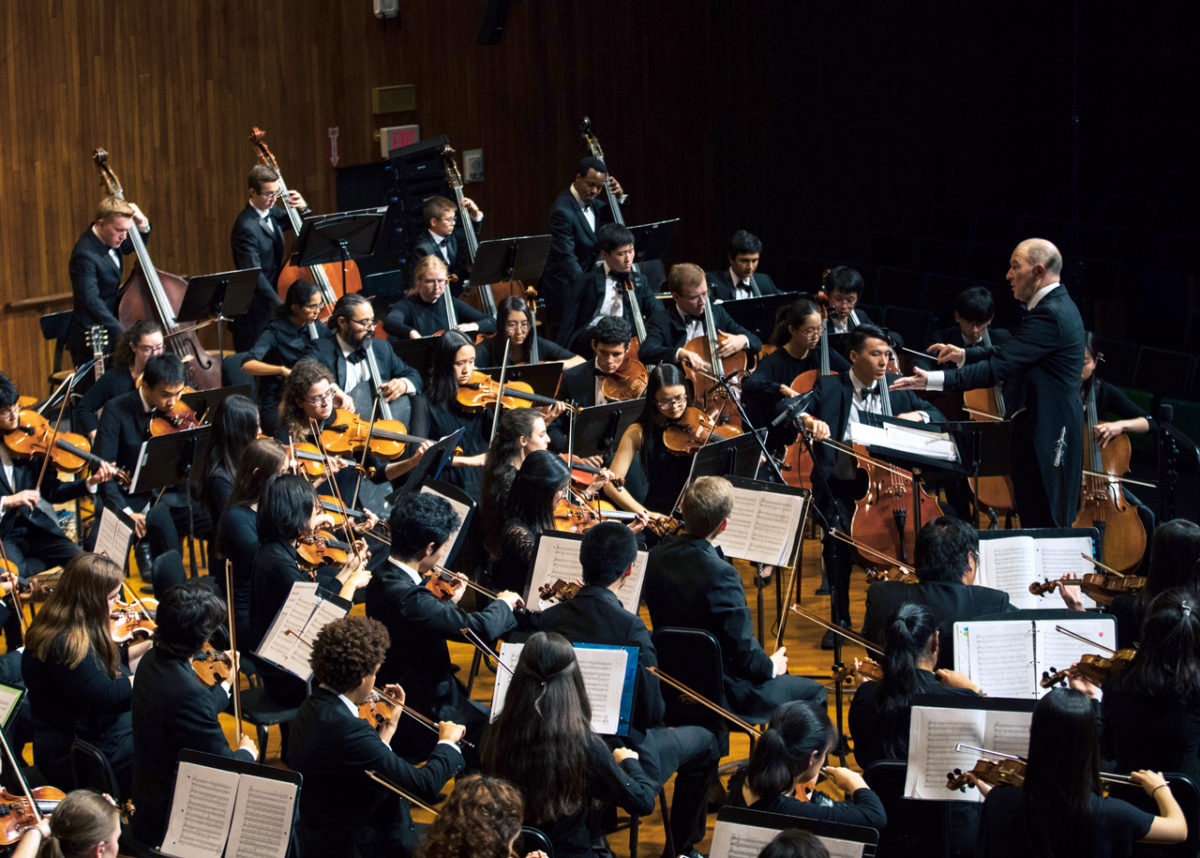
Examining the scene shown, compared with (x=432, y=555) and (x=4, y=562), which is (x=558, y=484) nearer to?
(x=432, y=555)

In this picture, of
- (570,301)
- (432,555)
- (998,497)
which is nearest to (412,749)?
(432,555)

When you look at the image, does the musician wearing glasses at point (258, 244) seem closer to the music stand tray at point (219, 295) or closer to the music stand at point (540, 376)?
the music stand tray at point (219, 295)

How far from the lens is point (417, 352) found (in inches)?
275

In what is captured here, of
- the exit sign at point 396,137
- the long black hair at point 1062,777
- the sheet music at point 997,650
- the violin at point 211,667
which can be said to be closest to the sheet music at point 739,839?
the long black hair at point 1062,777

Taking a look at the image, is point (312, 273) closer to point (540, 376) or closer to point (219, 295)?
point (219, 295)

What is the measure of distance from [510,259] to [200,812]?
16.6ft

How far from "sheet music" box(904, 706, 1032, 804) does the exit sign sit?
822 cm

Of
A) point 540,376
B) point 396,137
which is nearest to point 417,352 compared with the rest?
point 540,376

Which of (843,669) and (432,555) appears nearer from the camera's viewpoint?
(843,669)

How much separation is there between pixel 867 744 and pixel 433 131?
27.1 feet

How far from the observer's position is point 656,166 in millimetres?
12180

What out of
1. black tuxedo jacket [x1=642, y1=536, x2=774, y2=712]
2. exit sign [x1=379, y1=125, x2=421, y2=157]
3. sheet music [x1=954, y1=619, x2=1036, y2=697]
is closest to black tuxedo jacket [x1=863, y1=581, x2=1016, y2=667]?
sheet music [x1=954, y1=619, x2=1036, y2=697]

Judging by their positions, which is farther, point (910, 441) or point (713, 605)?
point (910, 441)

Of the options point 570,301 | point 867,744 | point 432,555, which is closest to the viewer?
point 867,744
